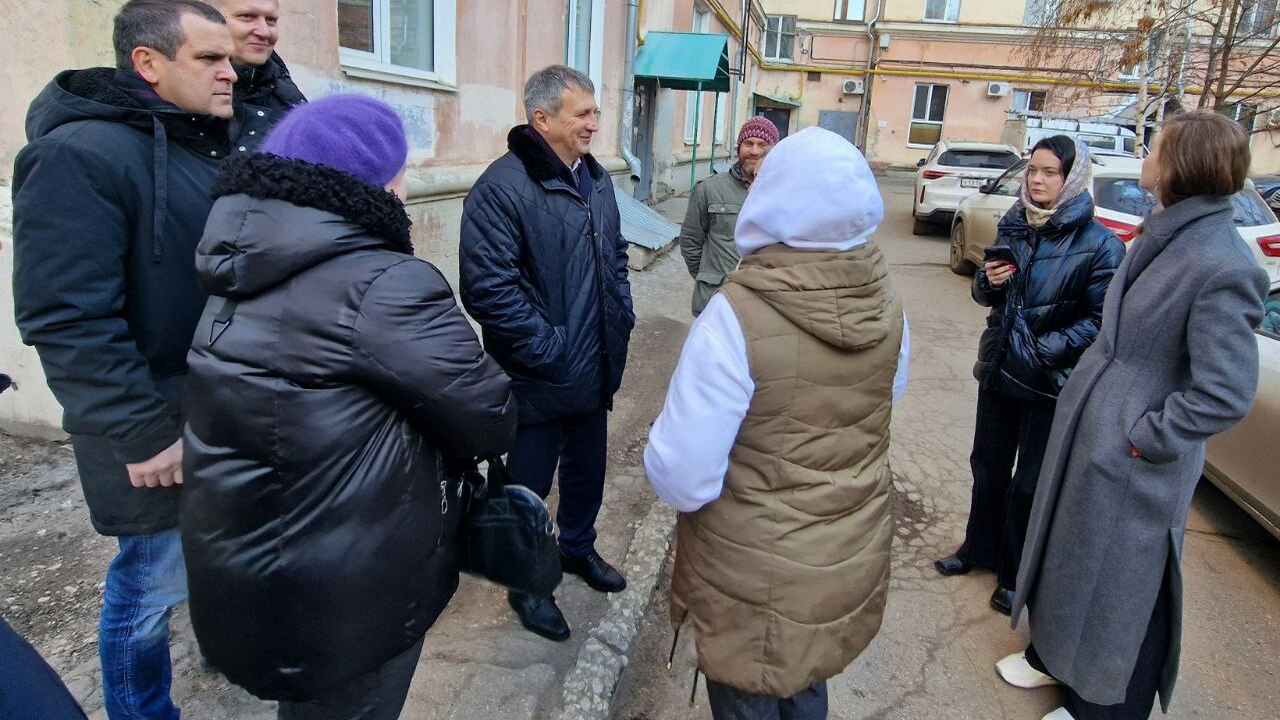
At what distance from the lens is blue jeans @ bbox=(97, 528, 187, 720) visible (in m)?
1.87

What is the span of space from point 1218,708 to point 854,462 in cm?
208

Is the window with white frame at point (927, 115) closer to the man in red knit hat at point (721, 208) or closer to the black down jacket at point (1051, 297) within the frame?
the man in red knit hat at point (721, 208)

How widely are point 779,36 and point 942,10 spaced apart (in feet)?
19.7

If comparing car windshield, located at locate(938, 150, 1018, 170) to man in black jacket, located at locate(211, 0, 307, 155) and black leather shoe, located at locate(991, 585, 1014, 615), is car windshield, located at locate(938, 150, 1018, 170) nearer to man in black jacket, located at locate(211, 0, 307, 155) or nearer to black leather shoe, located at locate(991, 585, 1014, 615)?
black leather shoe, located at locate(991, 585, 1014, 615)

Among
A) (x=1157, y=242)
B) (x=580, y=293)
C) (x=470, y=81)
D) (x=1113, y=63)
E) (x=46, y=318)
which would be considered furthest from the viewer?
(x=1113, y=63)

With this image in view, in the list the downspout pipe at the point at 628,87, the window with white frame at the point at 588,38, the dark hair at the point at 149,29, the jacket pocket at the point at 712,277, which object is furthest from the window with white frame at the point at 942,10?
the dark hair at the point at 149,29

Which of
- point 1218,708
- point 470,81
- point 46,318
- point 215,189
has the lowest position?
point 1218,708

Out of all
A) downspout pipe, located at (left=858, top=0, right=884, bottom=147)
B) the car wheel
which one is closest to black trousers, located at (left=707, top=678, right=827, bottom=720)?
the car wheel

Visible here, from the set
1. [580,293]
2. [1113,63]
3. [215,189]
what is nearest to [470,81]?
[580,293]

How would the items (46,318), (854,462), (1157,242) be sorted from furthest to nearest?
(1157,242) < (854,462) < (46,318)

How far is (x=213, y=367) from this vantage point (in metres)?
1.31

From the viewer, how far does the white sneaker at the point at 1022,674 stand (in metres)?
2.69

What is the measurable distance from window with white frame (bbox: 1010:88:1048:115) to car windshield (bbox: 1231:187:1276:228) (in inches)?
914

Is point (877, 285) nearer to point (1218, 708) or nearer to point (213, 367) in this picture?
point (213, 367)
